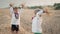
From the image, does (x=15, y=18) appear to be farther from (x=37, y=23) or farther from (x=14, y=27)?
(x=37, y=23)

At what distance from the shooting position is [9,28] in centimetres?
133

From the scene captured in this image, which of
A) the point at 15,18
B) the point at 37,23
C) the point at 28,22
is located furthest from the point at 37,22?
the point at 15,18

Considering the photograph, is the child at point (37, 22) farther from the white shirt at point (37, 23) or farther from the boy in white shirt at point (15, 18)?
the boy in white shirt at point (15, 18)

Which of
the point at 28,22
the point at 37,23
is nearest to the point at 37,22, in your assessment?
the point at 37,23

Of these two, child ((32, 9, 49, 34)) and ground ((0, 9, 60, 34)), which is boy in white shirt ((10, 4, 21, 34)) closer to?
ground ((0, 9, 60, 34))

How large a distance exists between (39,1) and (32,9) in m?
0.14

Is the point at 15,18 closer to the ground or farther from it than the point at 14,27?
farther from it

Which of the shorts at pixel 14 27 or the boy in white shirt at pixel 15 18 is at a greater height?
the boy in white shirt at pixel 15 18

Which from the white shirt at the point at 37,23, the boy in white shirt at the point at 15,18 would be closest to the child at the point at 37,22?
the white shirt at the point at 37,23

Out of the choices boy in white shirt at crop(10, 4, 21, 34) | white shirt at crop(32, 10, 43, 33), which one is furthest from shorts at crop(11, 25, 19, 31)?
white shirt at crop(32, 10, 43, 33)

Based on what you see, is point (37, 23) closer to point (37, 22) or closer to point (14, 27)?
point (37, 22)

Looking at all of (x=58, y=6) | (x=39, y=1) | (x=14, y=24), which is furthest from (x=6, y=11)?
(x=58, y=6)

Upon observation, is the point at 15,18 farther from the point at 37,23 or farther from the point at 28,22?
the point at 37,23

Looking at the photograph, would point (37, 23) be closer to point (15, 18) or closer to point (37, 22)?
point (37, 22)
